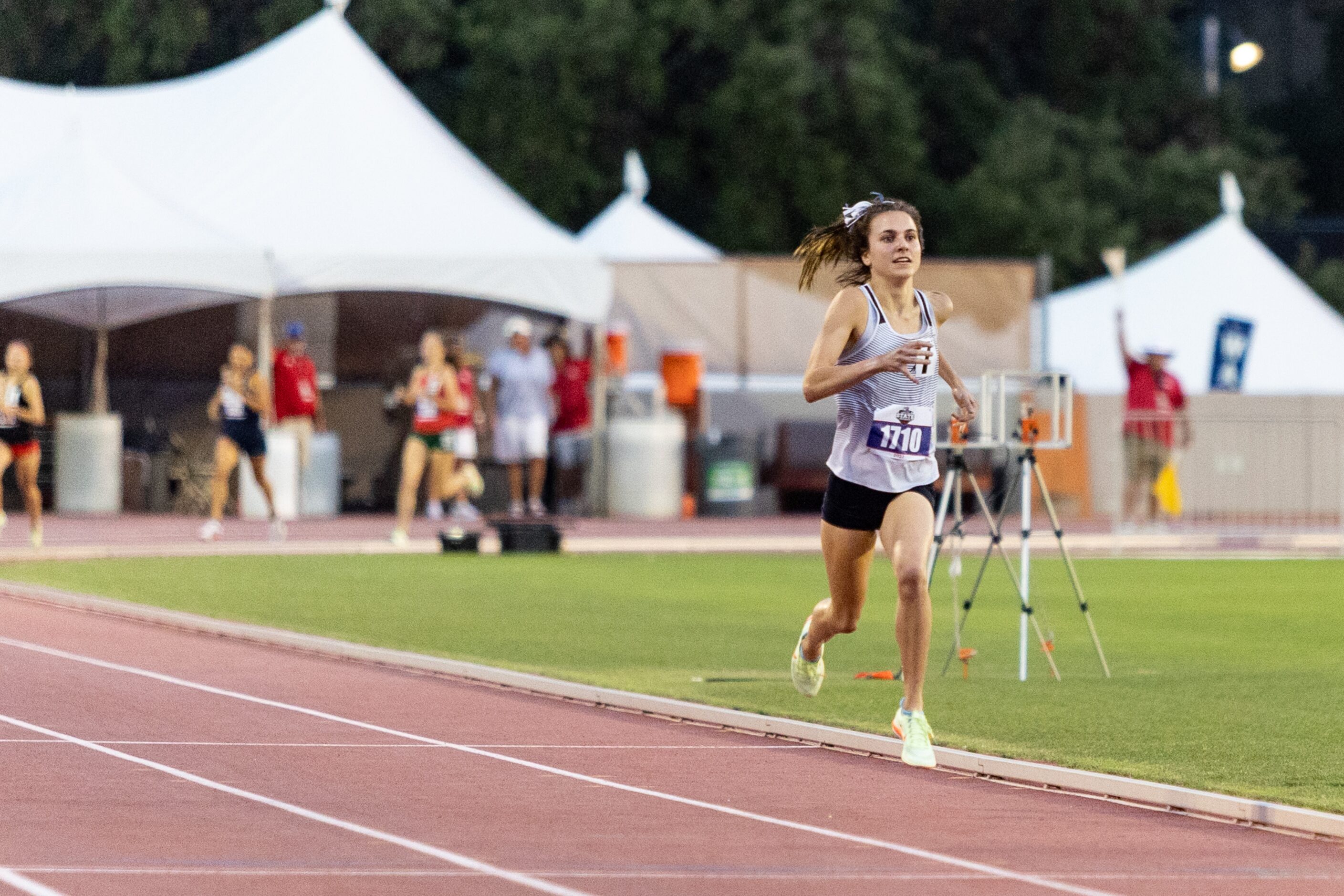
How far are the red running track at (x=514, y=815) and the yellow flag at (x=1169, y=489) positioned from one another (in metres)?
14.3

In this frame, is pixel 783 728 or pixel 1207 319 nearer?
pixel 783 728

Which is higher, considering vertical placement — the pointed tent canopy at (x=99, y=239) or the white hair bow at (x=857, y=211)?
the pointed tent canopy at (x=99, y=239)

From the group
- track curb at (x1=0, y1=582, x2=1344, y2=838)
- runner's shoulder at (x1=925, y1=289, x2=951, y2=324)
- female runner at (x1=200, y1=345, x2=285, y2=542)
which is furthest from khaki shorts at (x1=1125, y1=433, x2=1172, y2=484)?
runner's shoulder at (x1=925, y1=289, x2=951, y2=324)

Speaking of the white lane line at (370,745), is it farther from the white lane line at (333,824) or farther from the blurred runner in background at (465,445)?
the blurred runner in background at (465,445)

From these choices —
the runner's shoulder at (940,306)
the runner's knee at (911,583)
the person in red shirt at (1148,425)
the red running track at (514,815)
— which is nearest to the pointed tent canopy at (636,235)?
the person in red shirt at (1148,425)

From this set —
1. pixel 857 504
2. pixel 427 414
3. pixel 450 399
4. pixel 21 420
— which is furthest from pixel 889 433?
pixel 21 420

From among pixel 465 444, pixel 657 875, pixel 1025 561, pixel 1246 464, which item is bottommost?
pixel 657 875

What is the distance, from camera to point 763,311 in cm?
3122

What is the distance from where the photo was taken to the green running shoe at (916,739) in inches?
370

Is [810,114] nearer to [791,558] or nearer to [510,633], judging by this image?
[791,558]

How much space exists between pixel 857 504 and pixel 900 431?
1.14 feet

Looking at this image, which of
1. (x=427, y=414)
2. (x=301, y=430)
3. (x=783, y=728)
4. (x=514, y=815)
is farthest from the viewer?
(x=301, y=430)

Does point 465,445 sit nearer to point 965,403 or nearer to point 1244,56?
point 1244,56

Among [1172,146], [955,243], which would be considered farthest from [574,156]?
[1172,146]
